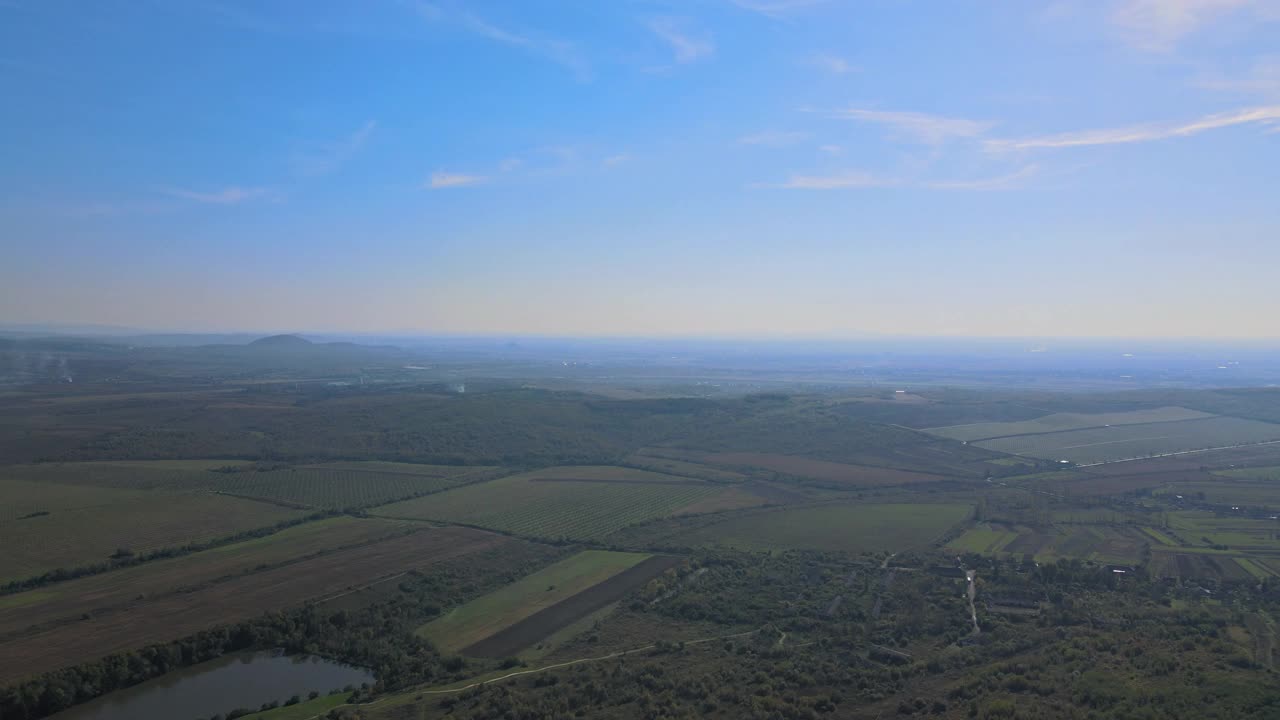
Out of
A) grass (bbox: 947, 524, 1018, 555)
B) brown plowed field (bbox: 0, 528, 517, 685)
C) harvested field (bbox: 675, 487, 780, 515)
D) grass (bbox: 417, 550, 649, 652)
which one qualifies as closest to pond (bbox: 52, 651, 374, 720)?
brown plowed field (bbox: 0, 528, 517, 685)

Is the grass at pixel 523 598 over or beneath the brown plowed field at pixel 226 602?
beneath

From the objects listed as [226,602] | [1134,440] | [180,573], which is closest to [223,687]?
[226,602]

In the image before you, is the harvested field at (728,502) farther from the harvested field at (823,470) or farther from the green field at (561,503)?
the harvested field at (823,470)

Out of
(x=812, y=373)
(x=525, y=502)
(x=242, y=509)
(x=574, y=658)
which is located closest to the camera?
(x=574, y=658)

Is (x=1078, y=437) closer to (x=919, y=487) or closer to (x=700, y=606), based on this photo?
(x=919, y=487)

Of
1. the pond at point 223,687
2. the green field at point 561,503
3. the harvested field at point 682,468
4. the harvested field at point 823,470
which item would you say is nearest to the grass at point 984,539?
the harvested field at point 823,470

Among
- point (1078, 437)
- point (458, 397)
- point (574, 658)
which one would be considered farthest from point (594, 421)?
point (574, 658)
